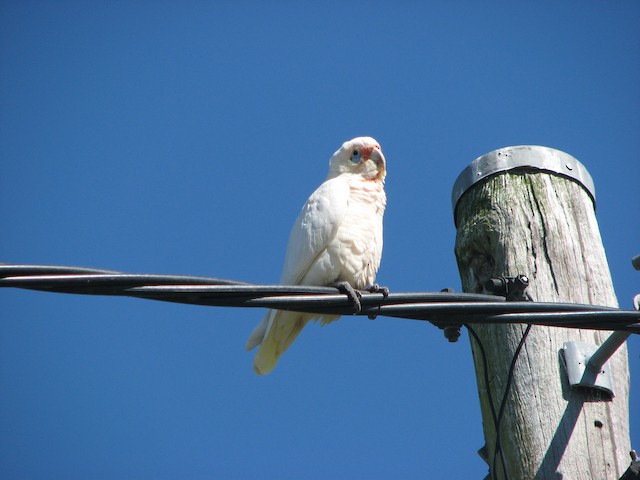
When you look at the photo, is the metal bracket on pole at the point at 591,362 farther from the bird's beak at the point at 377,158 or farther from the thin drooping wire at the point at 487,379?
the bird's beak at the point at 377,158

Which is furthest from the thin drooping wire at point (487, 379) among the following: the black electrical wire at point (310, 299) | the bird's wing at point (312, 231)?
the bird's wing at point (312, 231)

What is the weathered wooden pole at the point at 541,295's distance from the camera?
122 inches

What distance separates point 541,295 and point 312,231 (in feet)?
5.23

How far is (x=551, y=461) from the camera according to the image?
305 cm

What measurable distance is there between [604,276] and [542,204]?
40cm

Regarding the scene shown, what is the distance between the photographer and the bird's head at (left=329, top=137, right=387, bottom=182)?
5.40 meters

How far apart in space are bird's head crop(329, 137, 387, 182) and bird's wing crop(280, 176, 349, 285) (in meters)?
0.56

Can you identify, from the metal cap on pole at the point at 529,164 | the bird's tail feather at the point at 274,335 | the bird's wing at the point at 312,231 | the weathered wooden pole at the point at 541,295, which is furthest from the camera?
the bird's wing at the point at 312,231

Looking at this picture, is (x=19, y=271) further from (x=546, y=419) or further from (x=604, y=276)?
(x=604, y=276)

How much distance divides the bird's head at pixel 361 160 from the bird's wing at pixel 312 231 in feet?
1.85

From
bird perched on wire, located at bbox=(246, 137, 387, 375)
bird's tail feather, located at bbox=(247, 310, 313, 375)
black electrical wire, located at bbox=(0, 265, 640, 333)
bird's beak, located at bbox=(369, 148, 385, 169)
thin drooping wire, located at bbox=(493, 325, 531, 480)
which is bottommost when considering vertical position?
thin drooping wire, located at bbox=(493, 325, 531, 480)

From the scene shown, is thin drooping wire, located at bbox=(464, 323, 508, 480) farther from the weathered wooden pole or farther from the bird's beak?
the bird's beak

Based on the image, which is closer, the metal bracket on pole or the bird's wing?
the metal bracket on pole

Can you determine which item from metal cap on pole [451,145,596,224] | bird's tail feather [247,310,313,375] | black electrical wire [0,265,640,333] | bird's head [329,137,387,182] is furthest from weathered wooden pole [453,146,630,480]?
bird's head [329,137,387,182]
